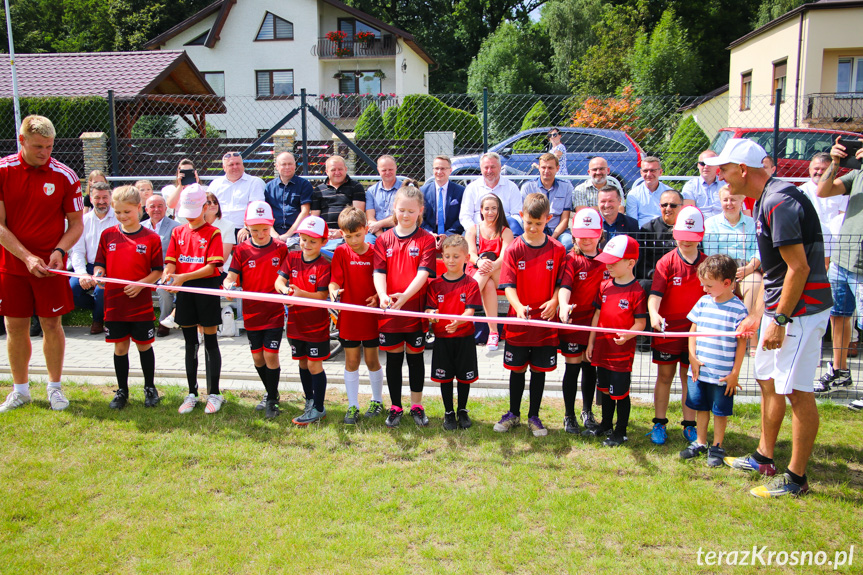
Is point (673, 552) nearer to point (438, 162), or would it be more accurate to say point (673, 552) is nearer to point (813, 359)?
point (813, 359)

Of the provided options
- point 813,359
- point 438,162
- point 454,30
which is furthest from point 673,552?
point 454,30

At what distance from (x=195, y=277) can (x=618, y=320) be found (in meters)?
3.47

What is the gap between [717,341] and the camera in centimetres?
422

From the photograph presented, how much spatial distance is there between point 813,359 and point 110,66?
1925 cm

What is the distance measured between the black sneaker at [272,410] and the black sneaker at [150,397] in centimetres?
105

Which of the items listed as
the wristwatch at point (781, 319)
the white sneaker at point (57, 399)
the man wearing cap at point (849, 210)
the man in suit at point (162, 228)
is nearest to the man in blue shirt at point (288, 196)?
the man in suit at point (162, 228)

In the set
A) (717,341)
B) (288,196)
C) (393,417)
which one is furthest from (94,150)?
(717,341)

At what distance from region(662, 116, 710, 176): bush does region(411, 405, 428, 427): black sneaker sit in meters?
8.15

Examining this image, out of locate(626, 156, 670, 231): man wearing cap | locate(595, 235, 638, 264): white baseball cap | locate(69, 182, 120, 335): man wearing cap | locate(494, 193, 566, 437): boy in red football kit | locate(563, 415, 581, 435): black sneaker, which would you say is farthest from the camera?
locate(69, 182, 120, 335): man wearing cap

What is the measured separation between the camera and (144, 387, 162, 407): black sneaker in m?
5.43

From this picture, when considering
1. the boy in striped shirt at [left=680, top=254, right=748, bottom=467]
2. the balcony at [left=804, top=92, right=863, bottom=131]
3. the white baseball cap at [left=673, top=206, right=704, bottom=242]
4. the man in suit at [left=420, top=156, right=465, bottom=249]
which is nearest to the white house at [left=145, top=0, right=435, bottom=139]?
the balcony at [left=804, top=92, right=863, bottom=131]

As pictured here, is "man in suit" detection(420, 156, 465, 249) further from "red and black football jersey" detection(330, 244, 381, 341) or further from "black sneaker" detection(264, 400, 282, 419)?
"black sneaker" detection(264, 400, 282, 419)

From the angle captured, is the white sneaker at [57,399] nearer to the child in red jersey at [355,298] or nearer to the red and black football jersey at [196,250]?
the red and black football jersey at [196,250]

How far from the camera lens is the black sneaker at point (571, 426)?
4.83m
